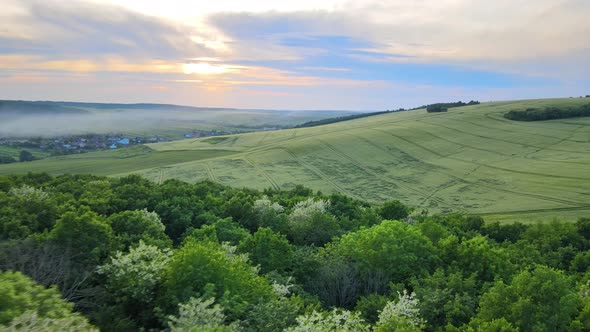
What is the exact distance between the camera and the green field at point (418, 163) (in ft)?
235

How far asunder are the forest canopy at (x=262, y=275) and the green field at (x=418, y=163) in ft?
74.9

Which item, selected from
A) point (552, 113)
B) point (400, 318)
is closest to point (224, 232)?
point (400, 318)

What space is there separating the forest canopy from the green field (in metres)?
22.8

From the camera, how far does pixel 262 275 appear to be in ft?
104

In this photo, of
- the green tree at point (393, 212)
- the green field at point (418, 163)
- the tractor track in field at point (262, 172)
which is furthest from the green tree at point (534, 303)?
the tractor track in field at point (262, 172)

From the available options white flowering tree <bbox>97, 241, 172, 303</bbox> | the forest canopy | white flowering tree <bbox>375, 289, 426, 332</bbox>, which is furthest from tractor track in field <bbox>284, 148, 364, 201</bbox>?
white flowering tree <bbox>97, 241, 172, 303</bbox>

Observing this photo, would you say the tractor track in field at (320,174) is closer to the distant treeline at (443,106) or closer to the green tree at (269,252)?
the green tree at (269,252)

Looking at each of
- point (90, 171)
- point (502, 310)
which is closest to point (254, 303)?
point (502, 310)

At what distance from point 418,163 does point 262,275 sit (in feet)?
231

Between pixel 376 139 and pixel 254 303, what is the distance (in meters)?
93.2

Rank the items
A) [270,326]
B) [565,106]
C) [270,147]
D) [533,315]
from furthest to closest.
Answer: [565,106]
[270,147]
[533,315]
[270,326]

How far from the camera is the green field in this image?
7175 cm

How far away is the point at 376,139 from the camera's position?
113m

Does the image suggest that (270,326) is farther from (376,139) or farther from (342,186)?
(376,139)
